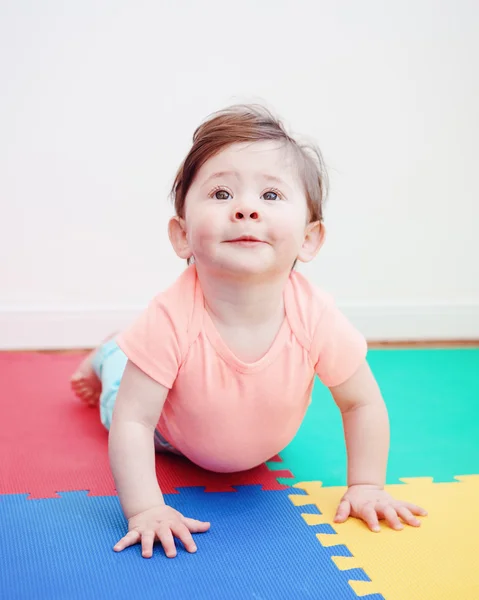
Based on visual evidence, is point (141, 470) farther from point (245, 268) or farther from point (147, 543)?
point (245, 268)

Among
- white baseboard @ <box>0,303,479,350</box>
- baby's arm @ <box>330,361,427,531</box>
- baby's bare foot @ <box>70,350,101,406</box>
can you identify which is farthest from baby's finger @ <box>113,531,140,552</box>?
white baseboard @ <box>0,303,479,350</box>

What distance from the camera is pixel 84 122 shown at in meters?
2.03

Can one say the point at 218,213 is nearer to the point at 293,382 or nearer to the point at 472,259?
the point at 293,382

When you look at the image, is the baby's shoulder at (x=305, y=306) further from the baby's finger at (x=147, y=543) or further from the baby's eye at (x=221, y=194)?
the baby's finger at (x=147, y=543)

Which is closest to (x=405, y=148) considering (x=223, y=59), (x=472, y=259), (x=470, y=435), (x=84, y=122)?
(x=472, y=259)

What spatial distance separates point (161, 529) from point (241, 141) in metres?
0.52

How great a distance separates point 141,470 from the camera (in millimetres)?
945

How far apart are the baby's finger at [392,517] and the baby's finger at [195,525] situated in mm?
241

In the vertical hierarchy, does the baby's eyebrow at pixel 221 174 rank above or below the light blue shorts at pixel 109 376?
above

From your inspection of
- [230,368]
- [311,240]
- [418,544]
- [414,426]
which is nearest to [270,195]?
[311,240]

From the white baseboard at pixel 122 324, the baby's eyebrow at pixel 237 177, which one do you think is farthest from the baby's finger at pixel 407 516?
the white baseboard at pixel 122 324

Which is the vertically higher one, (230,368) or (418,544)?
(230,368)

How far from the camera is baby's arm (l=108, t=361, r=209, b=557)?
0.88 m

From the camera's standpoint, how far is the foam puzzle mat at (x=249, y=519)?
81 centimetres
